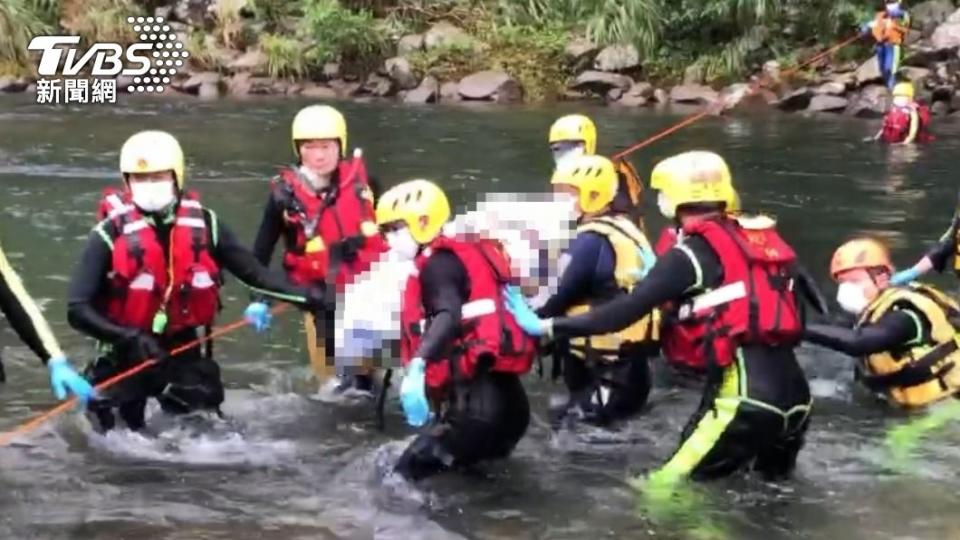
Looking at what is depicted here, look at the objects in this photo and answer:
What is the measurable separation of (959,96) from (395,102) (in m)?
8.62

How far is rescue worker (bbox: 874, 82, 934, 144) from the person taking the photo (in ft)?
57.9

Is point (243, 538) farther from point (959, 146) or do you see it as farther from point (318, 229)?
point (959, 146)

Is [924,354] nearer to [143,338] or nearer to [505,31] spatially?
[143,338]

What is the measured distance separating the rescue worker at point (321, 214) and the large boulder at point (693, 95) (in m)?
15.6

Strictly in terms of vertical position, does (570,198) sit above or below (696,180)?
below

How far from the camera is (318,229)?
7.25 m

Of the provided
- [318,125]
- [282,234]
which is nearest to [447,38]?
[282,234]

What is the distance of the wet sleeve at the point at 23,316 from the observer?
19.3ft

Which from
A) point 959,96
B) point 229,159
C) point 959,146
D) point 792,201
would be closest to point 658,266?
point 792,201

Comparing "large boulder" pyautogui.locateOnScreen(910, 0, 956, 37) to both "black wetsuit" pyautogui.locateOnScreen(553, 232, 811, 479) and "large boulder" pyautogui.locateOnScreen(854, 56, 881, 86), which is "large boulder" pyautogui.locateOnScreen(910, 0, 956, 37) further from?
"black wetsuit" pyautogui.locateOnScreen(553, 232, 811, 479)

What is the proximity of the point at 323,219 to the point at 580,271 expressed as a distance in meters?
1.45

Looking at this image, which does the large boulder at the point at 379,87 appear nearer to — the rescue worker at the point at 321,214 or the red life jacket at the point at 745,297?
the rescue worker at the point at 321,214

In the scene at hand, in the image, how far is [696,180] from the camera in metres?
5.54

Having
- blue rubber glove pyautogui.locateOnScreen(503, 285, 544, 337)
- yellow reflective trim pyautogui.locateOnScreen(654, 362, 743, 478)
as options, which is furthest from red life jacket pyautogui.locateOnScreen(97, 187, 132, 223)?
yellow reflective trim pyautogui.locateOnScreen(654, 362, 743, 478)
